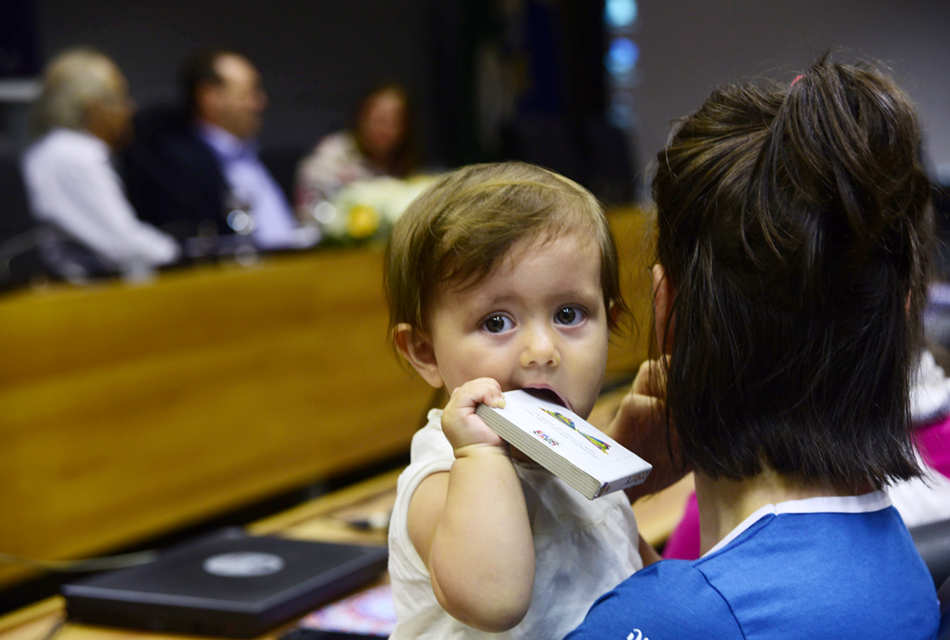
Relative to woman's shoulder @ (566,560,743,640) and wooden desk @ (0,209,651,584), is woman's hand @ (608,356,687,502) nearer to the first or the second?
woman's shoulder @ (566,560,743,640)

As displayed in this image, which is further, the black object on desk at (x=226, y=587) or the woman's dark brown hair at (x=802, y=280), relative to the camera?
the black object on desk at (x=226, y=587)

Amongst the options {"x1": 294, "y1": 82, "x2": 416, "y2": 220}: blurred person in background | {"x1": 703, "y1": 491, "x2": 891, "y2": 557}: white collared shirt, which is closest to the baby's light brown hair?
{"x1": 703, "y1": 491, "x2": 891, "y2": 557}: white collared shirt

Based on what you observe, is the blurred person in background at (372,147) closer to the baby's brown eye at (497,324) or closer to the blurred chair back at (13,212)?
the blurred chair back at (13,212)

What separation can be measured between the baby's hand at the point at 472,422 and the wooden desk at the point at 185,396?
193cm

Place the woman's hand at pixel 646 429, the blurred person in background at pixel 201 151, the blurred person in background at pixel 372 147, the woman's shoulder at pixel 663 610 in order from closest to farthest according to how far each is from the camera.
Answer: the woman's shoulder at pixel 663 610, the woman's hand at pixel 646 429, the blurred person in background at pixel 201 151, the blurred person in background at pixel 372 147

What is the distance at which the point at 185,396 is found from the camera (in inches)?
119

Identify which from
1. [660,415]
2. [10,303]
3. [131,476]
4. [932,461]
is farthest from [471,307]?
[131,476]

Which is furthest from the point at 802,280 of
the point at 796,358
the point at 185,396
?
the point at 185,396

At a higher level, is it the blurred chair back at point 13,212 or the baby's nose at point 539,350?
the baby's nose at point 539,350

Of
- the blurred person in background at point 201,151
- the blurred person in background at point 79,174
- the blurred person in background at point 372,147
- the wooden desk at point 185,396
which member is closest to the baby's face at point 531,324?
the wooden desk at point 185,396

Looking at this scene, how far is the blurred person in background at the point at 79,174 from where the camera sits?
3.60 m

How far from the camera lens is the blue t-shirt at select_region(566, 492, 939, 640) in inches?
26.4

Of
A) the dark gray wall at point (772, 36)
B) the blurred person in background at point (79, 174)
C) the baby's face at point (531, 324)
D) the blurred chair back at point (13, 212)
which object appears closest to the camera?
the baby's face at point (531, 324)

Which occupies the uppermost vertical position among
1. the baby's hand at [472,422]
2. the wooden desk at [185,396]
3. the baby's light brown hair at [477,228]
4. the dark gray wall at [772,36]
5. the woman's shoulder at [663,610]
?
the dark gray wall at [772,36]
